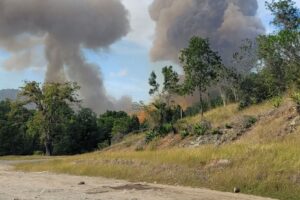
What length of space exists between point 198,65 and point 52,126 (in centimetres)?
3197

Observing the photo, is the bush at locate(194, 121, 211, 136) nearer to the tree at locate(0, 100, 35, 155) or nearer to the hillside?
the hillside

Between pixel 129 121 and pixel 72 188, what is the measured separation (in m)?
88.7

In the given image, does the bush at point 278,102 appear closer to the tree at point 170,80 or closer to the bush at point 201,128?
the bush at point 201,128

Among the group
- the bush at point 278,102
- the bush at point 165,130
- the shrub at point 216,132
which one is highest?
the bush at point 278,102

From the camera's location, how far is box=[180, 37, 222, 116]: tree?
60684 mm

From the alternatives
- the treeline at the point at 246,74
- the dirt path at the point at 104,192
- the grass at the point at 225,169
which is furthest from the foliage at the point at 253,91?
the dirt path at the point at 104,192

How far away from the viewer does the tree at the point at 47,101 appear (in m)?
80.5

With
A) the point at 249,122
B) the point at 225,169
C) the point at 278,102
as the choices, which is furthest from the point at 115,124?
the point at 225,169

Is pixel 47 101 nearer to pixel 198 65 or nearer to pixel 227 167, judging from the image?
pixel 198 65

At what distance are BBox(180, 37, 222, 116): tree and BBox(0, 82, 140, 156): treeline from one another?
18413 millimetres

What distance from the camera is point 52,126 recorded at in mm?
82625

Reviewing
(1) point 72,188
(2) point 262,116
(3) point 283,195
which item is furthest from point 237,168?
(2) point 262,116

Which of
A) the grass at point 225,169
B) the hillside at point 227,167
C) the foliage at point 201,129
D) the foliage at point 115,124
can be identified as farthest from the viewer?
the foliage at point 115,124

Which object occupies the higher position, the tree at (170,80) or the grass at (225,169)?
the tree at (170,80)
